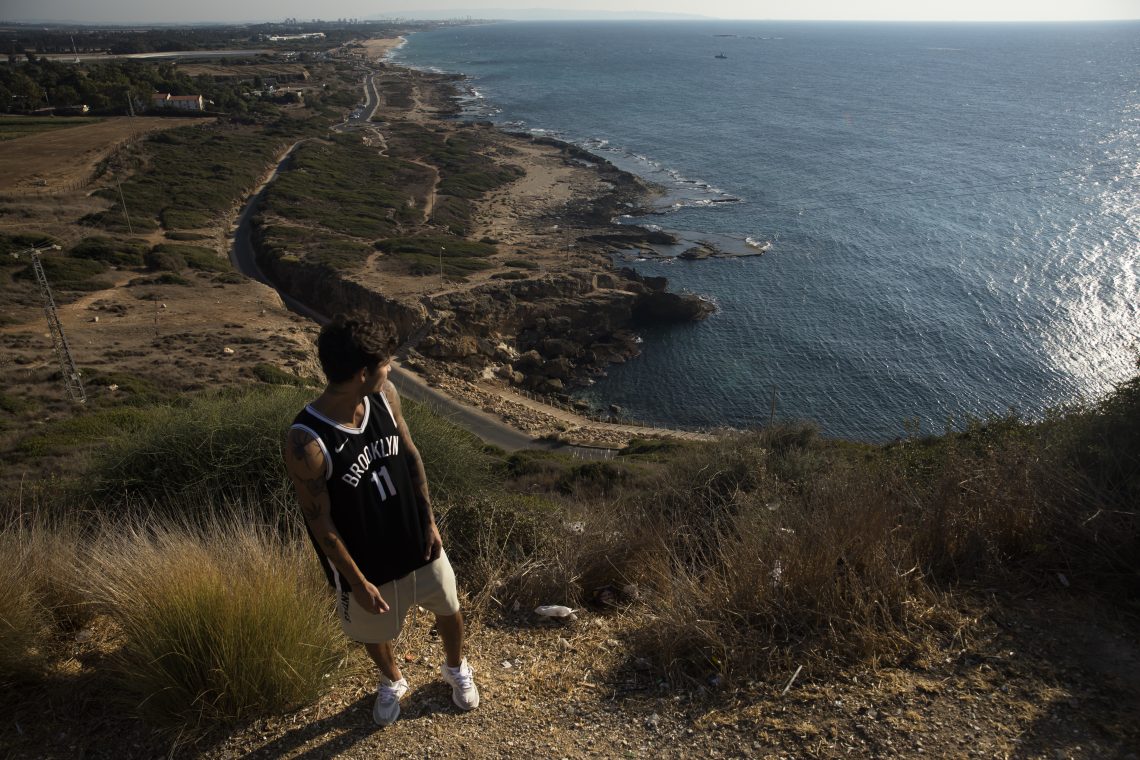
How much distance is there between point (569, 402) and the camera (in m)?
32.7

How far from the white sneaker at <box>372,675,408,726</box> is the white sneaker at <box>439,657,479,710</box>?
285 mm

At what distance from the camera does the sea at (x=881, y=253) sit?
108 feet

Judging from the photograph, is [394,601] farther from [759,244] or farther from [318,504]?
[759,244]

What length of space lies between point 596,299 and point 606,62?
155 meters

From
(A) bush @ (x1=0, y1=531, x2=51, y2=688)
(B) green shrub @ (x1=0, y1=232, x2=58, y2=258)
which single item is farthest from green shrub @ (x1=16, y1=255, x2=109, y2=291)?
(A) bush @ (x1=0, y1=531, x2=51, y2=688)

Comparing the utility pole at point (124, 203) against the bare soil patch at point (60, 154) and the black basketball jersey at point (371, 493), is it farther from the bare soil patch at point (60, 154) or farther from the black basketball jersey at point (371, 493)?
the black basketball jersey at point (371, 493)

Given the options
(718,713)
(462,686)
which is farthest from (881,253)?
(462,686)

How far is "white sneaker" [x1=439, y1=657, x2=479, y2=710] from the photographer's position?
3.87m

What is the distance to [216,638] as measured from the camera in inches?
145

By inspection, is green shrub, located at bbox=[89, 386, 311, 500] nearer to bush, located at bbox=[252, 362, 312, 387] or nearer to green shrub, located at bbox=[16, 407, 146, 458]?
green shrub, located at bbox=[16, 407, 146, 458]

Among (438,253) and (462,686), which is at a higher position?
(462,686)

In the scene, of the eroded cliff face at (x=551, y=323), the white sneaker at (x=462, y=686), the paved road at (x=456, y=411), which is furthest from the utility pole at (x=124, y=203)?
the white sneaker at (x=462, y=686)

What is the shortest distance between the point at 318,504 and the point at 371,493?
0.83ft

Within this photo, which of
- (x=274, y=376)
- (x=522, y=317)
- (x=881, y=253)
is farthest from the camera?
(x=881, y=253)
